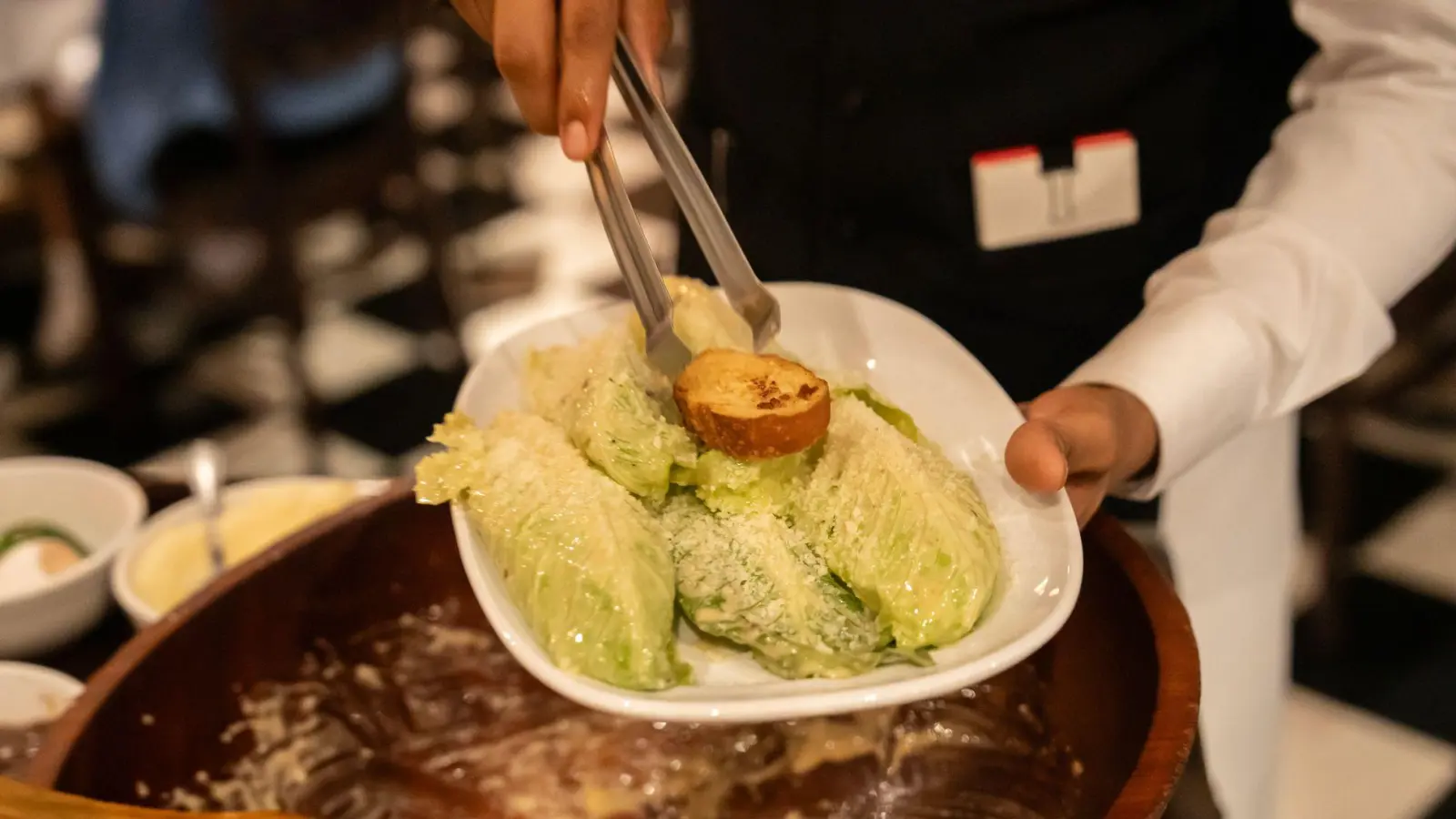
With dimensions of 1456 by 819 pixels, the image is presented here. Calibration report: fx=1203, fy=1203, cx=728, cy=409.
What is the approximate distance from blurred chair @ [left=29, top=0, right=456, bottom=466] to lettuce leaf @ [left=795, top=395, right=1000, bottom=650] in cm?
174

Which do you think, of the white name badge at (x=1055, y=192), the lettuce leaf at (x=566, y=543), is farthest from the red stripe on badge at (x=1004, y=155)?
the lettuce leaf at (x=566, y=543)

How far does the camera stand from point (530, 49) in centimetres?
86

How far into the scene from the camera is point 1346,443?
82.4 inches

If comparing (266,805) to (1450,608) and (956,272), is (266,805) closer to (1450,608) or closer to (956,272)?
(956,272)

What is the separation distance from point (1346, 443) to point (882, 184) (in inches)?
51.0

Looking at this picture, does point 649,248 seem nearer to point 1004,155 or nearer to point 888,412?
point 888,412

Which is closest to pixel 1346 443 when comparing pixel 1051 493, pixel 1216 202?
pixel 1216 202

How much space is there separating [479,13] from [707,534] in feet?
1.63

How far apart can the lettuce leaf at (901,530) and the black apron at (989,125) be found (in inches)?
18.4

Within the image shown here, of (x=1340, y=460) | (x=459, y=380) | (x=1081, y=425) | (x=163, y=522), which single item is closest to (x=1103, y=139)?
(x=1081, y=425)

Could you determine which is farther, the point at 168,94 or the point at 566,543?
the point at 168,94

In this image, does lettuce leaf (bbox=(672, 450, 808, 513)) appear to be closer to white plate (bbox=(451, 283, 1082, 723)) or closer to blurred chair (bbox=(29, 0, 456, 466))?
white plate (bbox=(451, 283, 1082, 723))

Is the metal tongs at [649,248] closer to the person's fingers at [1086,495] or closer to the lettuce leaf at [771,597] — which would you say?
the lettuce leaf at [771,597]

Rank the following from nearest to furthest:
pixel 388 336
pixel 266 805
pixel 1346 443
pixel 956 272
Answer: pixel 266 805 → pixel 956 272 → pixel 1346 443 → pixel 388 336
